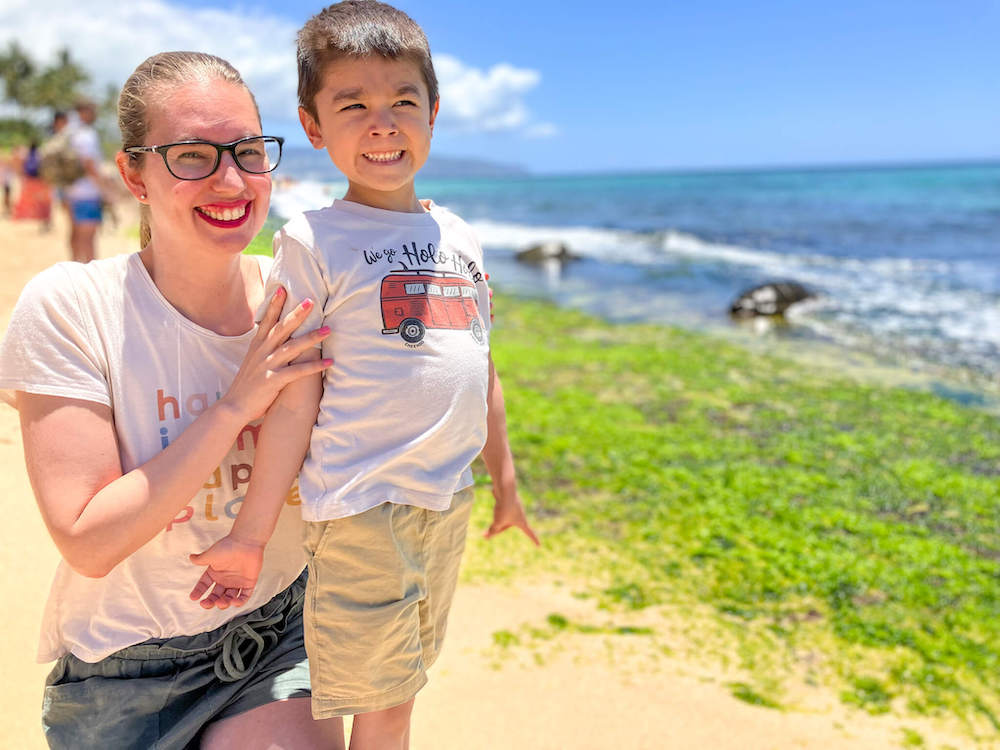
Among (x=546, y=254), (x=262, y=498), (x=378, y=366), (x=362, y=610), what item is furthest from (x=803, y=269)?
(x=262, y=498)

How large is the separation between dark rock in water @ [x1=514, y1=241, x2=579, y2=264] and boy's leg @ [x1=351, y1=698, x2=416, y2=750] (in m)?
19.4

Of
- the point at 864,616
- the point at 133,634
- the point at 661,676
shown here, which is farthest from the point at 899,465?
the point at 133,634

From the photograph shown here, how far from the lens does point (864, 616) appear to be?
14.2 feet

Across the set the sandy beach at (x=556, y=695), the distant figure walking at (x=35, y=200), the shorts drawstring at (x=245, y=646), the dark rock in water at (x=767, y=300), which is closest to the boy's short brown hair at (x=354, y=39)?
the shorts drawstring at (x=245, y=646)

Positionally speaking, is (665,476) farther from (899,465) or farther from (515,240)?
(515,240)

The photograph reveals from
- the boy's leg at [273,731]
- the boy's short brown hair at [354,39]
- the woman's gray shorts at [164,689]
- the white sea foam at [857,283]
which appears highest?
the boy's short brown hair at [354,39]

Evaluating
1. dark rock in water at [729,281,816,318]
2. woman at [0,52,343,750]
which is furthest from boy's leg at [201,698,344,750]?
dark rock in water at [729,281,816,318]

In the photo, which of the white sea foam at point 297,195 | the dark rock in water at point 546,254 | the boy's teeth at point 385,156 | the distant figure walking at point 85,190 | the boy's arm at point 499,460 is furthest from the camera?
the dark rock in water at point 546,254

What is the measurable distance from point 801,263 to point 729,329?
30.0 ft

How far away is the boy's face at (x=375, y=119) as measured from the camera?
1952mm

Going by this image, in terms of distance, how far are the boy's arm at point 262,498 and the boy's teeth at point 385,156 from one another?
0.51 metres

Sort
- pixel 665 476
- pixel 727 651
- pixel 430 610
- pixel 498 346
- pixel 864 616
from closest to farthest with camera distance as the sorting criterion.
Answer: pixel 430 610, pixel 727 651, pixel 864 616, pixel 665 476, pixel 498 346

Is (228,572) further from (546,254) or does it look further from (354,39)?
(546,254)

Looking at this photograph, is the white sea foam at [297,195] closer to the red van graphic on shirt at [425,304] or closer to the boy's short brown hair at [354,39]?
the boy's short brown hair at [354,39]
